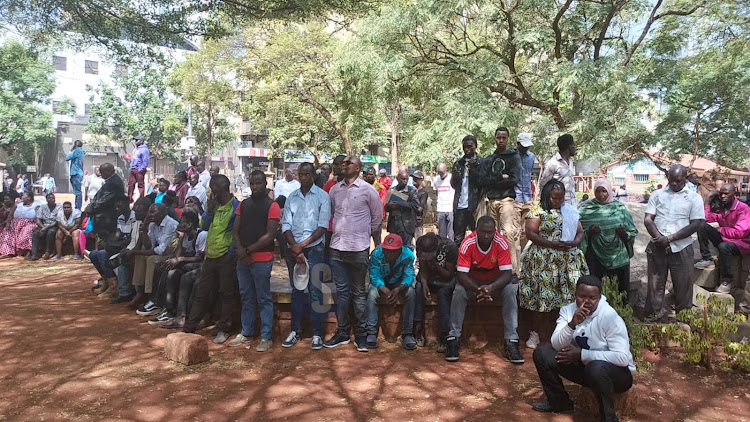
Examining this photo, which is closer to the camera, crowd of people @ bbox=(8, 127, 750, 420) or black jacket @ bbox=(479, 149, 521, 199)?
crowd of people @ bbox=(8, 127, 750, 420)

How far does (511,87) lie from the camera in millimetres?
13281

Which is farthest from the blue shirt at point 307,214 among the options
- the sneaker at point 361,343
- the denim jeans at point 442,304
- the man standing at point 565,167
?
the man standing at point 565,167

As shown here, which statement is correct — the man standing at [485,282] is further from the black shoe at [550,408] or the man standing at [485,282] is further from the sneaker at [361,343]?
the black shoe at [550,408]

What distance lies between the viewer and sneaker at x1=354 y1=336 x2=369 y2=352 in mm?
5573

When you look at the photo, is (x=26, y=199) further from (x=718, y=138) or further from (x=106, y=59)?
(x=718, y=138)

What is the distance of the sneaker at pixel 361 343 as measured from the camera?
18.3 feet

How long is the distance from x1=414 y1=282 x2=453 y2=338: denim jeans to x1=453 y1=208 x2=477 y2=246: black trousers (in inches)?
45.0

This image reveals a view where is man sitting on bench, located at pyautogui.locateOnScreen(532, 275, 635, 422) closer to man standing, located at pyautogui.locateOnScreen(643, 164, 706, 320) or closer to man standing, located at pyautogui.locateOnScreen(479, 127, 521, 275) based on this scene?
man standing, located at pyautogui.locateOnScreen(479, 127, 521, 275)

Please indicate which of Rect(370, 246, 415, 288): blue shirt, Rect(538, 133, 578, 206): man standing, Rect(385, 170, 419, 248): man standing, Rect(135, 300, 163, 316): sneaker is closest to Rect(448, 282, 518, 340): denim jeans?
Rect(370, 246, 415, 288): blue shirt

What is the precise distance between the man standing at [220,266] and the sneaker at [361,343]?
1437 millimetres

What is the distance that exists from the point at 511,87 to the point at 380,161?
110ft

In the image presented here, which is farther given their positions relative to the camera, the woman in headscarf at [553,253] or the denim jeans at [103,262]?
the denim jeans at [103,262]

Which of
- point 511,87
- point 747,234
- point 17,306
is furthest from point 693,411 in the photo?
Result: point 511,87

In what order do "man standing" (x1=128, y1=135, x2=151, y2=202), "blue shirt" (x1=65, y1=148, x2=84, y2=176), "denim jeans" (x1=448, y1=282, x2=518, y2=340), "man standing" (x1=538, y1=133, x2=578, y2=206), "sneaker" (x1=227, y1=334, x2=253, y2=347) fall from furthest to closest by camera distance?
"blue shirt" (x1=65, y1=148, x2=84, y2=176) → "man standing" (x1=128, y1=135, x2=151, y2=202) → "man standing" (x1=538, y1=133, x2=578, y2=206) → "sneaker" (x1=227, y1=334, x2=253, y2=347) → "denim jeans" (x1=448, y1=282, x2=518, y2=340)
